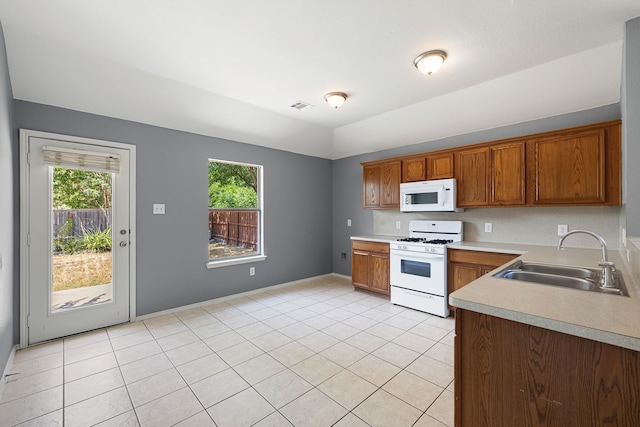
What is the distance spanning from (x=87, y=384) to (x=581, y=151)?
4.85m

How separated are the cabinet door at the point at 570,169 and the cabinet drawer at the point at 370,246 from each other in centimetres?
188

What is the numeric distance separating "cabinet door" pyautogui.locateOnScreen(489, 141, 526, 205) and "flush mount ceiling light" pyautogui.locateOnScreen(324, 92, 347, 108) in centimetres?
189

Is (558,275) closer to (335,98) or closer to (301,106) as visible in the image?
(335,98)

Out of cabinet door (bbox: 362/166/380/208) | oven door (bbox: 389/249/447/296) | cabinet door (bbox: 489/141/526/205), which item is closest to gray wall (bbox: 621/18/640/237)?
cabinet door (bbox: 489/141/526/205)

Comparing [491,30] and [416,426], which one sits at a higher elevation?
[491,30]

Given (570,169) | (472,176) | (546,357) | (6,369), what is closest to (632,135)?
(570,169)

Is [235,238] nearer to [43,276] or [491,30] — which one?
[43,276]

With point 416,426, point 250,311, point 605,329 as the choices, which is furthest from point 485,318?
point 250,311

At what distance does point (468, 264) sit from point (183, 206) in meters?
3.66

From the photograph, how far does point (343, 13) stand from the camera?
2.09 metres

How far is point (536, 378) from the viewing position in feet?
3.60

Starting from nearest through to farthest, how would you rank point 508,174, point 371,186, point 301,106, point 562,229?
point 562,229 → point 508,174 → point 301,106 → point 371,186

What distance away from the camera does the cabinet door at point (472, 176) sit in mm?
3447

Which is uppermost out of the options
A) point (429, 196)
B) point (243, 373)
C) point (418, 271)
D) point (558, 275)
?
point (429, 196)
